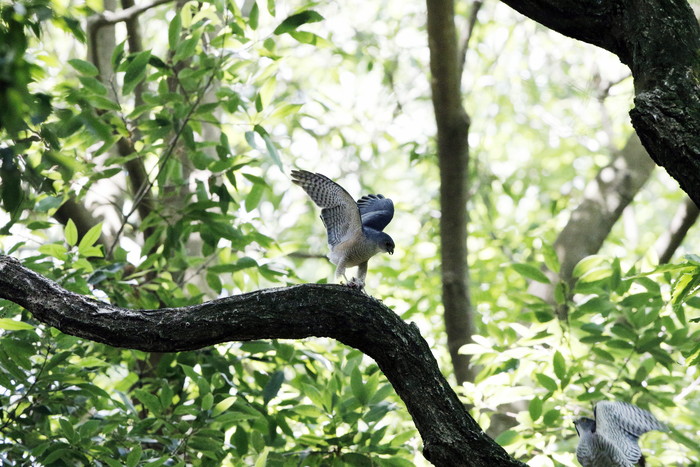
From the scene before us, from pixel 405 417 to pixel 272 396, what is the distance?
83.1 inches

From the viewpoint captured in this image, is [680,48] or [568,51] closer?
[680,48]

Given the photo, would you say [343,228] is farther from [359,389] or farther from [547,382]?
[547,382]

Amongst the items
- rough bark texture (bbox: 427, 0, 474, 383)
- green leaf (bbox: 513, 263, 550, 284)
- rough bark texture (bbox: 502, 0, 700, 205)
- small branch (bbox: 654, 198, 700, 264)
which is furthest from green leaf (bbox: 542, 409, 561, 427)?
small branch (bbox: 654, 198, 700, 264)

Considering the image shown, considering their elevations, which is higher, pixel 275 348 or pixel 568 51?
pixel 568 51

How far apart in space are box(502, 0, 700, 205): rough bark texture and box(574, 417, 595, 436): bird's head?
173 cm

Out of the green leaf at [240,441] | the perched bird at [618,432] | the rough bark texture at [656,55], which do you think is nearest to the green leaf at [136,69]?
the green leaf at [240,441]

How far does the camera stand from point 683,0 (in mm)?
2670

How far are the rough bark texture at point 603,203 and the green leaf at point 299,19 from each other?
10.0 feet

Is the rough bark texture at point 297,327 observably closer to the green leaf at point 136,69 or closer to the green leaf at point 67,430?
the green leaf at point 67,430

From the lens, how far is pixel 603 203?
6227mm

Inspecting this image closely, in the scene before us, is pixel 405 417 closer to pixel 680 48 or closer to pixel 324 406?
pixel 324 406

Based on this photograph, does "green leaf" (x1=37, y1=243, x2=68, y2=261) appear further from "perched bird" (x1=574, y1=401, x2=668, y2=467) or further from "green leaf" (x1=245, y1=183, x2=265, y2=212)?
"perched bird" (x1=574, y1=401, x2=668, y2=467)

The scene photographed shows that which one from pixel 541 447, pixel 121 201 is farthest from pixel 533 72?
pixel 541 447

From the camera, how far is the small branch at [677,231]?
18.4ft
